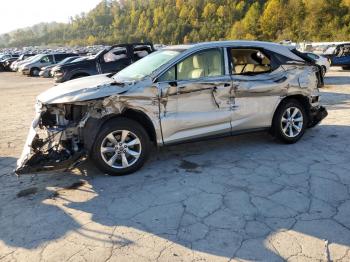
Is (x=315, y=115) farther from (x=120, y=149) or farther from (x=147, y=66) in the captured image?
(x=120, y=149)

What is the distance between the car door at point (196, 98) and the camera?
510 centimetres

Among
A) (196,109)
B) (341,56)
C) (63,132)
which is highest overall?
(341,56)

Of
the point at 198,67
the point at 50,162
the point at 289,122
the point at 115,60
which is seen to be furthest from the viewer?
the point at 115,60

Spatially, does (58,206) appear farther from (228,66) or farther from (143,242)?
(228,66)

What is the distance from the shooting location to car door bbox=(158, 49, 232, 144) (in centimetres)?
510

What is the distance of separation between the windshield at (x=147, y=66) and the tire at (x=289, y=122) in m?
1.94

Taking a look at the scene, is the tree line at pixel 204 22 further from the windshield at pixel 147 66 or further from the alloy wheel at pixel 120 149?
the alloy wheel at pixel 120 149

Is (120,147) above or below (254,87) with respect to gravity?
below

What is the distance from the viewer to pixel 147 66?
5.55 metres

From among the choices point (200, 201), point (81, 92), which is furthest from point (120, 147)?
point (200, 201)

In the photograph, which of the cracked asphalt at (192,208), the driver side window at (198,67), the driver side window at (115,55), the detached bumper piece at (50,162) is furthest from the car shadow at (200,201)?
the driver side window at (115,55)

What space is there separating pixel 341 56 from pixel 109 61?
12784 millimetres

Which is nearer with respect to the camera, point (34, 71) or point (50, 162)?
point (50, 162)

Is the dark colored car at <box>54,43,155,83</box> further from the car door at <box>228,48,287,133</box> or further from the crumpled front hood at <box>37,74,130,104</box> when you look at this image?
the crumpled front hood at <box>37,74,130,104</box>
